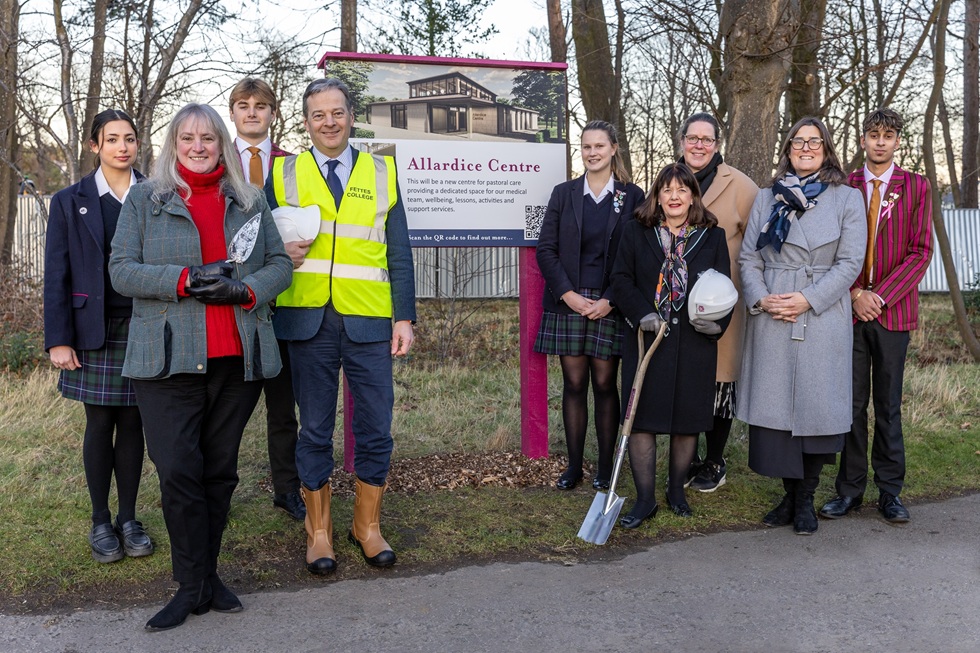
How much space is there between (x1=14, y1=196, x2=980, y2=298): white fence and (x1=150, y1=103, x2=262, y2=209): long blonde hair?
5718 mm

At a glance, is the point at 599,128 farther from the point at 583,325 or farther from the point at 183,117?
the point at 183,117

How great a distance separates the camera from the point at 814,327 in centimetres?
455

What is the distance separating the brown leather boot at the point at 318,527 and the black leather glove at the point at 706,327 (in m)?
1.96

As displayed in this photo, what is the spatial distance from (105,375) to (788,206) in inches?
133

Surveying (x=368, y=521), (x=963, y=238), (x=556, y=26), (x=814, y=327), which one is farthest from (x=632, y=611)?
(x=963, y=238)

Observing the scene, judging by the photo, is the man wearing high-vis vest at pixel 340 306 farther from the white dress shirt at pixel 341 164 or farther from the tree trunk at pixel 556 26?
the tree trunk at pixel 556 26

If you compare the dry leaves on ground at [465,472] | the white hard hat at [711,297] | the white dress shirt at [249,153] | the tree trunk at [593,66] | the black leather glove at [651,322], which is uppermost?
the tree trunk at [593,66]

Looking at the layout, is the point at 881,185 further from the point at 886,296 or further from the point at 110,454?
the point at 110,454

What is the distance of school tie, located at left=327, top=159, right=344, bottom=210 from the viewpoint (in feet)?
13.5

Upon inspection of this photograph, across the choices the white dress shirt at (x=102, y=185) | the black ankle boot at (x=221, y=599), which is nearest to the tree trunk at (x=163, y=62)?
the white dress shirt at (x=102, y=185)

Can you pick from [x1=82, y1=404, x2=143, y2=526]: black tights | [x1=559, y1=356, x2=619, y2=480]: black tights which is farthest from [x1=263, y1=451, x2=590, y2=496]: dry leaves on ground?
[x1=82, y1=404, x2=143, y2=526]: black tights

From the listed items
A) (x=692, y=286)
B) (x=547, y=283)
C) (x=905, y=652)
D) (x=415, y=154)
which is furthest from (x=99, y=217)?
(x=905, y=652)

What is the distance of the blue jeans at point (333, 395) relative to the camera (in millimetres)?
4090

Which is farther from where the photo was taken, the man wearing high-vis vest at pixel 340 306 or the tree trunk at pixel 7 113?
the tree trunk at pixel 7 113
